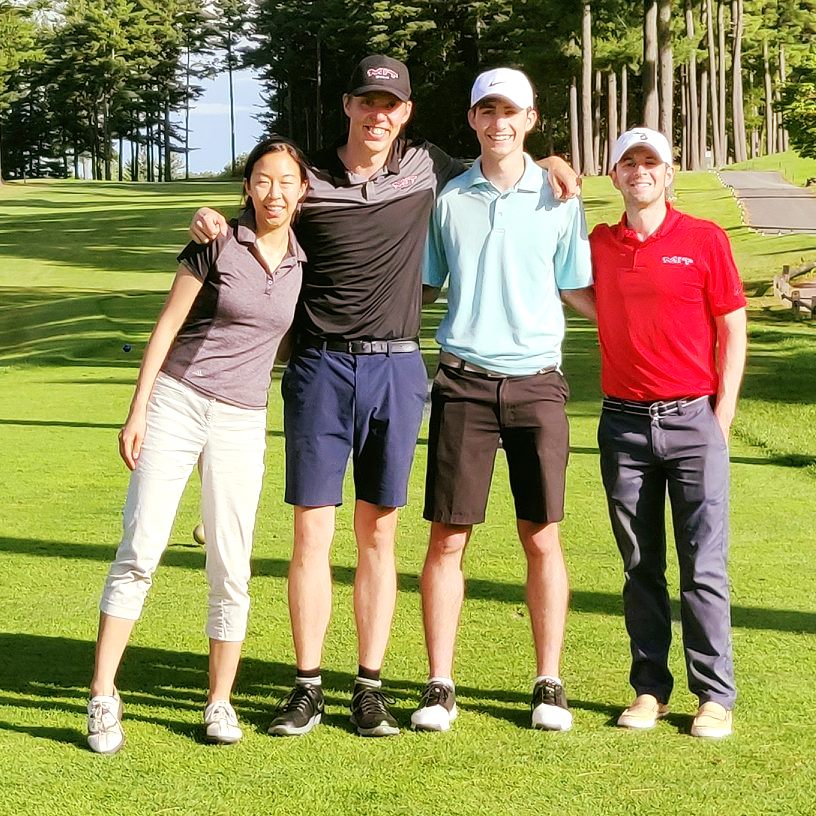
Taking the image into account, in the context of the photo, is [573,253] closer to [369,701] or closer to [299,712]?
[369,701]

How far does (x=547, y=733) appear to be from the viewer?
4.82 metres

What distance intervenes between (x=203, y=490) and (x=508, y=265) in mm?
1311

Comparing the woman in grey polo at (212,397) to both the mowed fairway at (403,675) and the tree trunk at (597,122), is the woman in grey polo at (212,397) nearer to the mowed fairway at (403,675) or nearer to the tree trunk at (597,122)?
the mowed fairway at (403,675)

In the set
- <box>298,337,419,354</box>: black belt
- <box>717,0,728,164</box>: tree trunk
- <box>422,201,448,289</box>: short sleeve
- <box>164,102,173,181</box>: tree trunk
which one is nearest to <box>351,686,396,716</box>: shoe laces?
<box>298,337,419,354</box>: black belt

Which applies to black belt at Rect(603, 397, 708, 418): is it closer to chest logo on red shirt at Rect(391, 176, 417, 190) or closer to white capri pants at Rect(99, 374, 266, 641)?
chest logo on red shirt at Rect(391, 176, 417, 190)

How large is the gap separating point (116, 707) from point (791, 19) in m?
93.7

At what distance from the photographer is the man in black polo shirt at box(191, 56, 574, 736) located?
4.79 meters

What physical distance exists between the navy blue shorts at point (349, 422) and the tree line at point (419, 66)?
38.3 m

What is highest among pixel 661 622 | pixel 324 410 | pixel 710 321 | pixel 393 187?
pixel 393 187

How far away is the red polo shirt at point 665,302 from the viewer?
4727 millimetres

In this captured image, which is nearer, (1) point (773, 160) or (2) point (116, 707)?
(2) point (116, 707)

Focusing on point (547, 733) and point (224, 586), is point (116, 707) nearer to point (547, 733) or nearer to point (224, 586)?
point (224, 586)

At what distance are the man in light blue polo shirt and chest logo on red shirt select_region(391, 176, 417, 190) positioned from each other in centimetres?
12

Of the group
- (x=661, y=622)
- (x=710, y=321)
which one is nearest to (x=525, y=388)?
(x=710, y=321)
